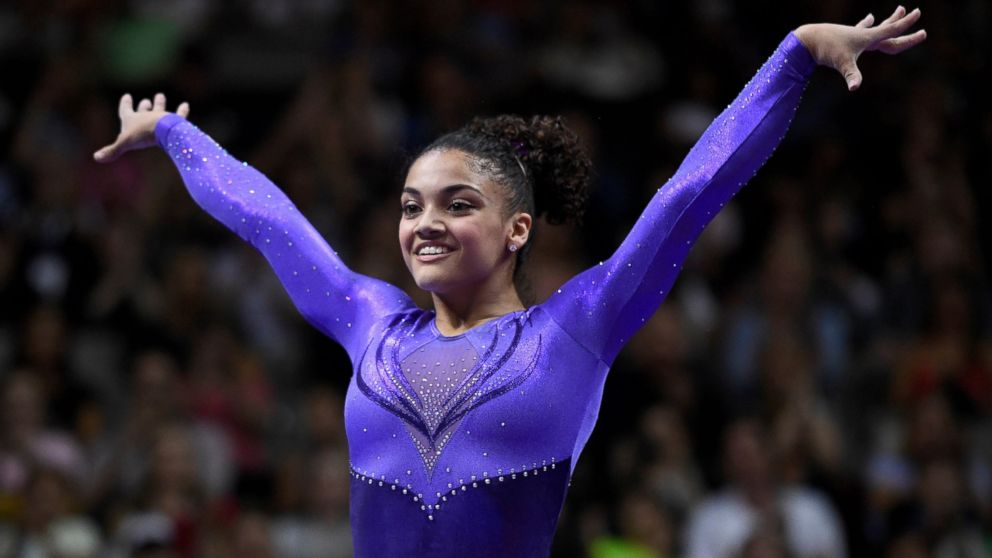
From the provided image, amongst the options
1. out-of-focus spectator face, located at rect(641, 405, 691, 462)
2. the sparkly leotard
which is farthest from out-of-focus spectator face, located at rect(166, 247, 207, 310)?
the sparkly leotard

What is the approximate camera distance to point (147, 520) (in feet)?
19.1

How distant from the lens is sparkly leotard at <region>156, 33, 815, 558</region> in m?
2.88

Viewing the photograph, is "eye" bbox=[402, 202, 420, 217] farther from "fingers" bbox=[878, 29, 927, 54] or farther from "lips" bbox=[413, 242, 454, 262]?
"fingers" bbox=[878, 29, 927, 54]

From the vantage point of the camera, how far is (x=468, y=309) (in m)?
3.14

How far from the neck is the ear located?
0.38 ft

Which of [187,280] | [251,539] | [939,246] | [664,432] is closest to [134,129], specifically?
[251,539]

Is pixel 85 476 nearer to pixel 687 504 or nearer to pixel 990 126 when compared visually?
pixel 687 504

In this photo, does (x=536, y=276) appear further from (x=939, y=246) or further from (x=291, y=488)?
(x=939, y=246)

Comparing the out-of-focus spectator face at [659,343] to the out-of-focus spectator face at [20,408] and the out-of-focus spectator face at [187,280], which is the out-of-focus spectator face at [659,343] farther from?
the out-of-focus spectator face at [20,408]

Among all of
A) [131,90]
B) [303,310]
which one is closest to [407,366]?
[303,310]

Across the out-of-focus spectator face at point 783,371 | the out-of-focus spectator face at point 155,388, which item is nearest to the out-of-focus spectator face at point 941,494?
the out-of-focus spectator face at point 783,371

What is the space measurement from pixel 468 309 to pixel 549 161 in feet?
1.33

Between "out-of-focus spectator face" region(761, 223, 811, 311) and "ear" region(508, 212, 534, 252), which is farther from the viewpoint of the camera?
"out-of-focus spectator face" region(761, 223, 811, 311)

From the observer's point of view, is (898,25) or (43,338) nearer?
(898,25)
